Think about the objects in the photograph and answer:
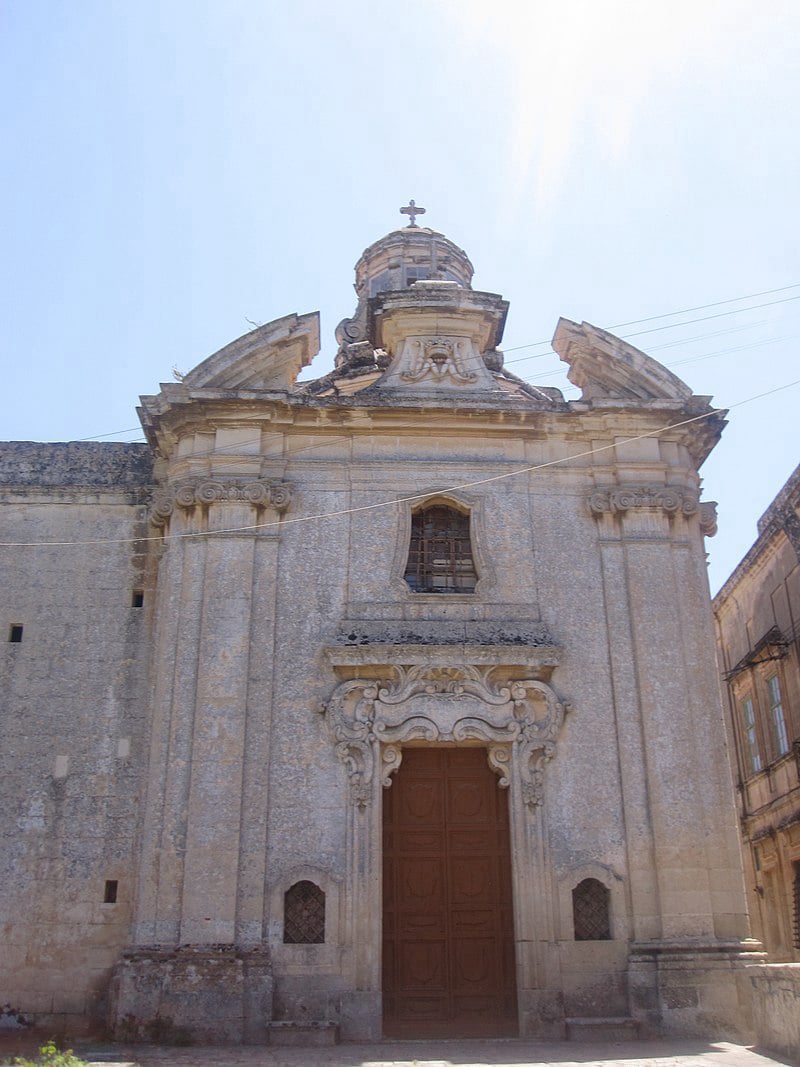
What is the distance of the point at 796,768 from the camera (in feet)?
55.5

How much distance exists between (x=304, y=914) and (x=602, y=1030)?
3181mm

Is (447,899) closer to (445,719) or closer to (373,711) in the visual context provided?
(445,719)

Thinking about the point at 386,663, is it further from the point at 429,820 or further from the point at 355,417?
the point at 355,417

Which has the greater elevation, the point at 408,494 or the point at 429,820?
the point at 408,494

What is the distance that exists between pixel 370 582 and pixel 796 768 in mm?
8837

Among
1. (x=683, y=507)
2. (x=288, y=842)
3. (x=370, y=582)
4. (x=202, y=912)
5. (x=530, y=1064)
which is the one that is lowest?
(x=530, y=1064)

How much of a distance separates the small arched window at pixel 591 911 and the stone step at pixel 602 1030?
35.5 inches

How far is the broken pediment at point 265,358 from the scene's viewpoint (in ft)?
42.9

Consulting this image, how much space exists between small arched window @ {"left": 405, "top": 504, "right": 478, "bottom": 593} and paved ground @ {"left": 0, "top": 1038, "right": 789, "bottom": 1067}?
4.97m

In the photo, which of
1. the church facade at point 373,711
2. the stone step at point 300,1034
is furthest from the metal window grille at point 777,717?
the stone step at point 300,1034

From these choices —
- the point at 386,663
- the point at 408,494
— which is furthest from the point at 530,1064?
the point at 408,494

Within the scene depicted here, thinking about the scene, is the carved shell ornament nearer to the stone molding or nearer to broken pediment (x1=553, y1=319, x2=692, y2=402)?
broken pediment (x1=553, y1=319, x2=692, y2=402)

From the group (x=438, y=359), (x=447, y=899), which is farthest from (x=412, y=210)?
(x=447, y=899)

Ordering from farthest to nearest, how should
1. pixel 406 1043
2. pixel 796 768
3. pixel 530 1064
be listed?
pixel 796 768 < pixel 406 1043 < pixel 530 1064
